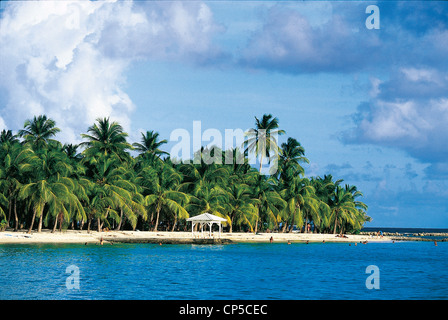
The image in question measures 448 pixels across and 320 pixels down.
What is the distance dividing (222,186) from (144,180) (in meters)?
10.1

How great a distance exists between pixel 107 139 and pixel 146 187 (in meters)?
8.24

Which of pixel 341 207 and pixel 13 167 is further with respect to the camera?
pixel 341 207

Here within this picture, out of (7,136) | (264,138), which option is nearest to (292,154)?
(264,138)

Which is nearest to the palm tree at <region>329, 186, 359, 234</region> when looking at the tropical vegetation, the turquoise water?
the tropical vegetation

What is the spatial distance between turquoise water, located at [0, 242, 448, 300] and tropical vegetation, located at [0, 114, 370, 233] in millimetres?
7547

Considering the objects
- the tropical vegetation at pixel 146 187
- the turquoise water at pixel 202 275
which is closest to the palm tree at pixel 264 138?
the tropical vegetation at pixel 146 187

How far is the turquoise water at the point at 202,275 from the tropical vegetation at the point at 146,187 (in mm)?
7547

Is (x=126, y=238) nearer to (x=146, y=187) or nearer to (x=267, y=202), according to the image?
(x=146, y=187)

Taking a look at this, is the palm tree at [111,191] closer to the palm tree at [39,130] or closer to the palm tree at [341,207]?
the palm tree at [39,130]

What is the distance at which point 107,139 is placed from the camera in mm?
62062

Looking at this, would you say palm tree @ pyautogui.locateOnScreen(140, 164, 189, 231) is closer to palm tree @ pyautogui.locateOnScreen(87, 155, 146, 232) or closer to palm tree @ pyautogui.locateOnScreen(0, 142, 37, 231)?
palm tree @ pyautogui.locateOnScreen(87, 155, 146, 232)

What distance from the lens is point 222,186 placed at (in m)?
63.9

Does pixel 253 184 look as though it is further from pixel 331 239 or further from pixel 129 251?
pixel 129 251

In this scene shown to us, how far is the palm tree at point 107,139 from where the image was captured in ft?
201
